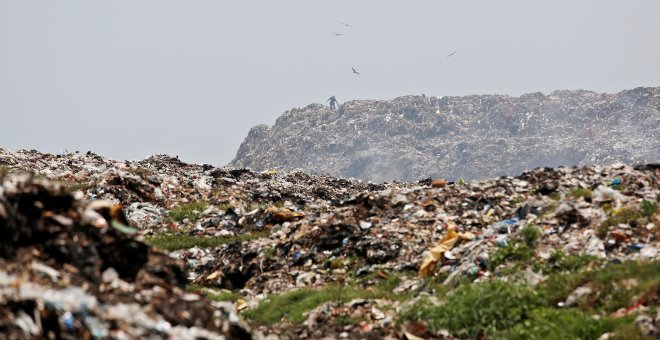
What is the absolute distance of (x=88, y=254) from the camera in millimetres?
6152

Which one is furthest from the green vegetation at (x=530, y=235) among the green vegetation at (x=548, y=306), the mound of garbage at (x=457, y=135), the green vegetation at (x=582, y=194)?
the mound of garbage at (x=457, y=135)

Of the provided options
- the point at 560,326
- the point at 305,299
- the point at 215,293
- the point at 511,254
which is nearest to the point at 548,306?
the point at 560,326

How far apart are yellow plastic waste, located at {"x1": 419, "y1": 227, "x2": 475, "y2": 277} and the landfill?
39 millimetres

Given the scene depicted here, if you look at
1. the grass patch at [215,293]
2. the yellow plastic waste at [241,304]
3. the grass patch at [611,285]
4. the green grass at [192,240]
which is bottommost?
the grass patch at [611,285]

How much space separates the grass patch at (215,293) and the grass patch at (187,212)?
5.49m

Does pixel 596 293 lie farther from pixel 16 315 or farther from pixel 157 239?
pixel 157 239

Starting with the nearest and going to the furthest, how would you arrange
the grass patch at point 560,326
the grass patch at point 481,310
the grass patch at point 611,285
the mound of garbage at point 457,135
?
the grass patch at point 560,326, the grass patch at point 611,285, the grass patch at point 481,310, the mound of garbage at point 457,135

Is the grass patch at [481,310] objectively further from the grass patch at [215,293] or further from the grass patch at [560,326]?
the grass patch at [215,293]

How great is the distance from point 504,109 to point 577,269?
77.5 meters

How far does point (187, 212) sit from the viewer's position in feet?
62.6

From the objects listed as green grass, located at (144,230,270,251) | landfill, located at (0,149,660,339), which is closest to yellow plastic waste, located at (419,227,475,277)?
landfill, located at (0,149,660,339)

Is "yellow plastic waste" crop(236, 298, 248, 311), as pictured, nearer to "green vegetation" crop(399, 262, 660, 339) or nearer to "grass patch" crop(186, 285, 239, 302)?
"grass patch" crop(186, 285, 239, 302)

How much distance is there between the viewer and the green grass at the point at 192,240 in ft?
52.5

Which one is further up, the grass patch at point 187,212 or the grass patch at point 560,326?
the grass patch at point 187,212
